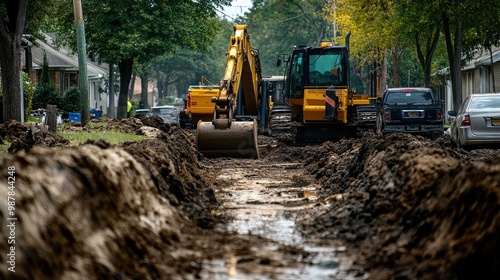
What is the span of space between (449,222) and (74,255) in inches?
141

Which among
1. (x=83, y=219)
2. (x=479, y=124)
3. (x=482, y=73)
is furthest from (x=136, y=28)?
(x=83, y=219)

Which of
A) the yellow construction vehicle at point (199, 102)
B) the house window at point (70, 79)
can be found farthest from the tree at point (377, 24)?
the house window at point (70, 79)

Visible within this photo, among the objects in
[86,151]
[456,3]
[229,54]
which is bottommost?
[86,151]

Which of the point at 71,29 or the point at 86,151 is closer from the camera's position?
the point at 86,151

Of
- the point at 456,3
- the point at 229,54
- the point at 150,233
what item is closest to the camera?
the point at 150,233

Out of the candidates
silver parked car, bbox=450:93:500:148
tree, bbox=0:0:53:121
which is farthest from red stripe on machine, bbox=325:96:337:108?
tree, bbox=0:0:53:121

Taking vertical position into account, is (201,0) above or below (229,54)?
above

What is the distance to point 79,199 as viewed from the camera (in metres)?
9.31

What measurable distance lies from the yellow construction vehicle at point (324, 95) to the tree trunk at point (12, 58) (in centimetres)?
854

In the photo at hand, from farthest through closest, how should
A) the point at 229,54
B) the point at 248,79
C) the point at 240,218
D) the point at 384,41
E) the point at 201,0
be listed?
the point at 201,0
the point at 384,41
the point at 248,79
the point at 229,54
the point at 240,218

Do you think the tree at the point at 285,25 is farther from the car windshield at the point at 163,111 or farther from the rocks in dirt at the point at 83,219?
the rocks in dirt at the point at 83,219

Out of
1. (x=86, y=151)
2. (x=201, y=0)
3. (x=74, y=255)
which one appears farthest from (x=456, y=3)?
(x=74, y=255)

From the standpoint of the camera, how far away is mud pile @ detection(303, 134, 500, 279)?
8328 mm

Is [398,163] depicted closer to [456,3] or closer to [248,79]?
[248,79]
